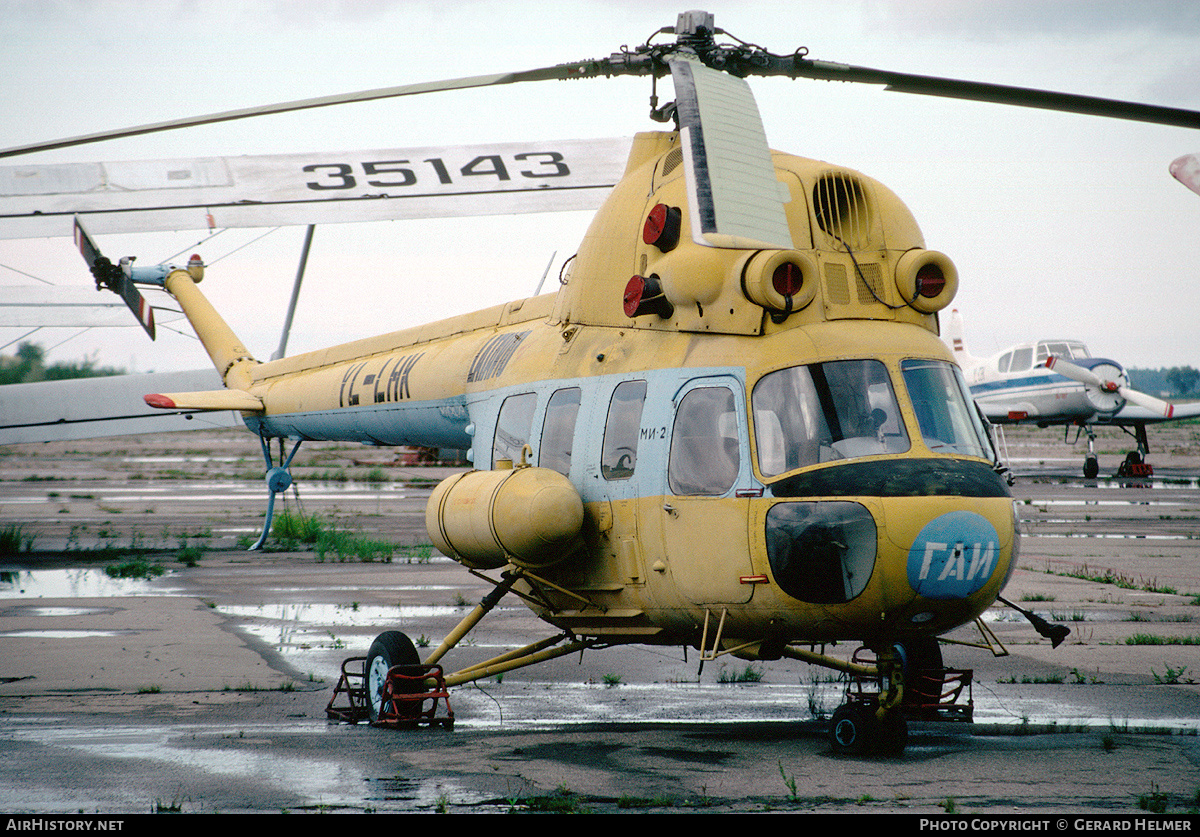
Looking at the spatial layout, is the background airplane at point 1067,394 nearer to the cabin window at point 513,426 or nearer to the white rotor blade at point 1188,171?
the white rotor blade at point 1188,171

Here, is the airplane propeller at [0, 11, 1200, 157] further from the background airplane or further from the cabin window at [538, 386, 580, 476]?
the background airplane

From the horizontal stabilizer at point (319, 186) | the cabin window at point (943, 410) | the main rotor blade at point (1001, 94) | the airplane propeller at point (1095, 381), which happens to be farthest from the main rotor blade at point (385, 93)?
the airplane propeller at point (1095, 381)

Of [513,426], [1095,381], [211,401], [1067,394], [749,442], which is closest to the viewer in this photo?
[749,442]

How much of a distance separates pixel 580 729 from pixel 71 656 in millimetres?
5880

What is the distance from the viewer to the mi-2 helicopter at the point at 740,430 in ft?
19.6

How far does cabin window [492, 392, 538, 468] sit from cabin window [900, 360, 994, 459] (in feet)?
10.2

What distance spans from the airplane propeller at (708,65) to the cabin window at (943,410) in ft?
5.81

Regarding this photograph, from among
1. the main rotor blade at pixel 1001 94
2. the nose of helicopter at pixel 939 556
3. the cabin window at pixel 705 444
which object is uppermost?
the main rotor blade at pixel 1001 94

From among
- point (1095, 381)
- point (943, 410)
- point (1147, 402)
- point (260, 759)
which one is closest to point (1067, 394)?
point (1095, 381)

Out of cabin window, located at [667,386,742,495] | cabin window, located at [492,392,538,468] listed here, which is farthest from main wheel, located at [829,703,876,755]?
cabin window, located at [492,392,538,468]

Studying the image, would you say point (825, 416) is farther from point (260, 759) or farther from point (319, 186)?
point (319, 186)

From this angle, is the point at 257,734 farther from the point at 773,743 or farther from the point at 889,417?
the point at 889,417

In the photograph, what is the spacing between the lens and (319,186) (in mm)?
15633

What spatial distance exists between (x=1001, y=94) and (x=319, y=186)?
11508 millimetres
